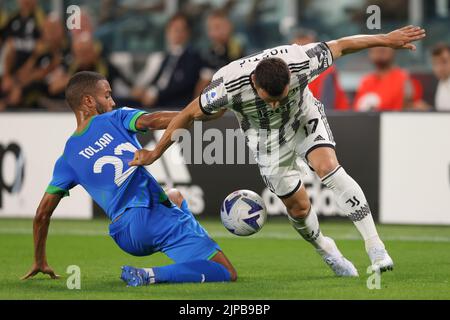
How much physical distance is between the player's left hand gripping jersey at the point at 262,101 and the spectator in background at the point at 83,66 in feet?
22.4

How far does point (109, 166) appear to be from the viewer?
7.79 meters

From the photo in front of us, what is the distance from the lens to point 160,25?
17.0 metres

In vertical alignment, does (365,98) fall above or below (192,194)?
above

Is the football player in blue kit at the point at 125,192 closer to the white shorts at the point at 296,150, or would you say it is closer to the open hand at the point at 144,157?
the open hand at the point at 144,157

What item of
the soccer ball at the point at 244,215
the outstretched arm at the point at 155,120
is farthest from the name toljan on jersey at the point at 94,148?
the soccer ball at the point at 244,215

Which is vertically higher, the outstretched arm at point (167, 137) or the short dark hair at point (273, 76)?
the short dark hair at point (273, 76)

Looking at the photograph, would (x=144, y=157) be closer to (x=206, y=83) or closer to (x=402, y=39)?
(x=402, y=39)

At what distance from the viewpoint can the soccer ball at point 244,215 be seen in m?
8.16

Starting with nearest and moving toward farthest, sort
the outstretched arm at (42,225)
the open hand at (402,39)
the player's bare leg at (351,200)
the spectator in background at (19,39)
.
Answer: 1. the player's bare leg at (351,200)
2. the outstretched arm at (42,225)
3. the open hand at (402,39)
4. the spectator in background at (19,39)

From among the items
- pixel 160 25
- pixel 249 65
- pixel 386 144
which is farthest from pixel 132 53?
pixel 249 65

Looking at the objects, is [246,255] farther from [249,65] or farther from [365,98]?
[365,98]

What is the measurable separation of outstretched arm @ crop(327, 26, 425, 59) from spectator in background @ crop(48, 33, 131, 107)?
7059 mm

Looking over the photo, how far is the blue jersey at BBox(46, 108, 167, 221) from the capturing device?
779 cm

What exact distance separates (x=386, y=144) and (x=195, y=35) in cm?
541
